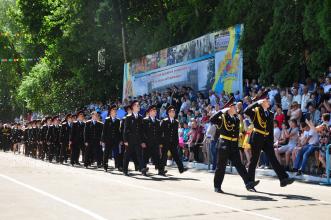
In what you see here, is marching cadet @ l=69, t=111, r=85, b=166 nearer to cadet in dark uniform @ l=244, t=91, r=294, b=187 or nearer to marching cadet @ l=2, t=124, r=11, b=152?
cadet in dark uniform @ l=244, t=91, r=294, b=187

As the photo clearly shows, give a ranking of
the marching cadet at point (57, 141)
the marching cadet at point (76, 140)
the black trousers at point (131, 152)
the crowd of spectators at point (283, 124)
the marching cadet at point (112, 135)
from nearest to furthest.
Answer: the crowd of spectators at point (283, 124)
the black trousers at point (131, 152)
the marching cadet at point (112, 135)
the marching cadet at point (76, 140)
the marching cadet at point (57, 141)

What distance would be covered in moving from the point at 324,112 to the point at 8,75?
5310cm

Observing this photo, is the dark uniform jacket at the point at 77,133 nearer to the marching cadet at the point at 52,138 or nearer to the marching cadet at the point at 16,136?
the marching cadet at the point at 52,138

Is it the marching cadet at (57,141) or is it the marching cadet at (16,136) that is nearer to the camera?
the marching cadet at (57,141)

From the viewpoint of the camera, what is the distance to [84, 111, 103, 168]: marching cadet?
19656mm

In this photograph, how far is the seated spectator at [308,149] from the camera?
14.1 metres

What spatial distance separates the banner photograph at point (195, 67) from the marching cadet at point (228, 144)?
10307 millimetres

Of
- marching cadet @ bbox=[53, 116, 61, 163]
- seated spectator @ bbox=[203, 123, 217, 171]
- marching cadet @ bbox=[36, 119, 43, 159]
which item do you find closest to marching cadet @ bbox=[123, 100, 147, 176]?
seated spectator @ bbox=[203, 123, 217, 171]

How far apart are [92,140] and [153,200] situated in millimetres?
10325

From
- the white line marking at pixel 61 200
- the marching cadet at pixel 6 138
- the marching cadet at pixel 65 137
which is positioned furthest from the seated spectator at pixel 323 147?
the marching cadet at pixel 6 138

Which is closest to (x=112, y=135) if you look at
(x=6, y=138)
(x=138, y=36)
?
(x=138, y=36)

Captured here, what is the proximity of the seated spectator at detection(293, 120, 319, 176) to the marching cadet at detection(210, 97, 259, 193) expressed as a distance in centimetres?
328

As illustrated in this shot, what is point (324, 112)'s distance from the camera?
15445mm

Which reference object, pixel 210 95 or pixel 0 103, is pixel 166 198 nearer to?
pixel 210 95
